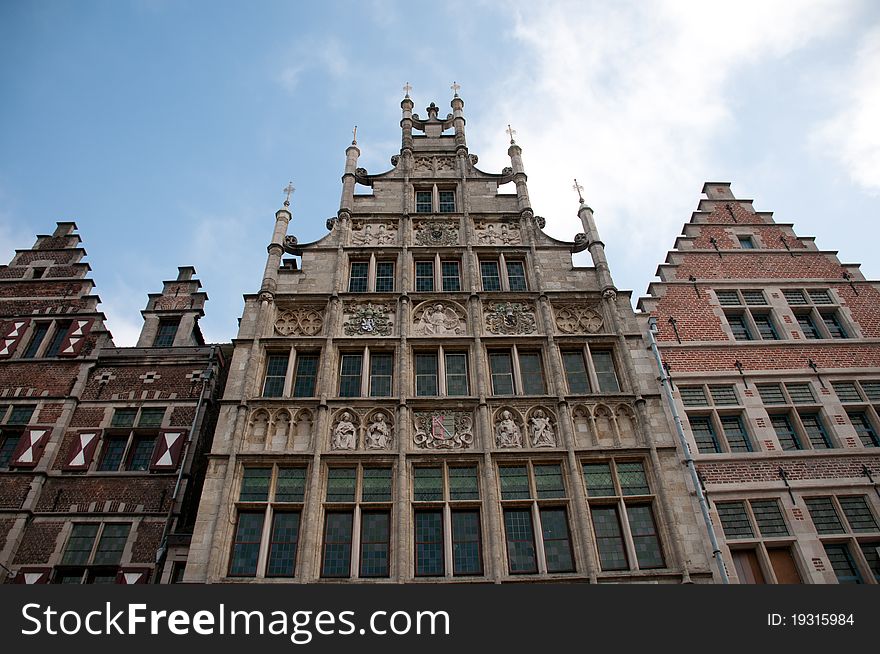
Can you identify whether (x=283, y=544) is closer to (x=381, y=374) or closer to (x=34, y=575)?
(x=381, y=374)

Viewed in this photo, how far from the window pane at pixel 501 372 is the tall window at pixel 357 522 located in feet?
10.4

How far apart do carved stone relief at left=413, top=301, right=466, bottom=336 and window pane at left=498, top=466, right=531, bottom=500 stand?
147 inches

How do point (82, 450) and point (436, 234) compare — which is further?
point (436, 234)

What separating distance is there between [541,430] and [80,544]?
33.4 feet

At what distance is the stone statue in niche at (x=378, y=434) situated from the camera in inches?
514

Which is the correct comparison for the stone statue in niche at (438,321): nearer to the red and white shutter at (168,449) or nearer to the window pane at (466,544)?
the window pane at (466,544)

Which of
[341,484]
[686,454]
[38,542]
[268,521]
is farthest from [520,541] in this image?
[38,542]

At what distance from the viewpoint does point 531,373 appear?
1450cm

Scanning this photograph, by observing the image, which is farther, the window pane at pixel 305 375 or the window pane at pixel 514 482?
the window pane at pixel 305 375

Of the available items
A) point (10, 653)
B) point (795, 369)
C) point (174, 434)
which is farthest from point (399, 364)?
point (795, 369)

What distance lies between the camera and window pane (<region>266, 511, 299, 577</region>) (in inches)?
456

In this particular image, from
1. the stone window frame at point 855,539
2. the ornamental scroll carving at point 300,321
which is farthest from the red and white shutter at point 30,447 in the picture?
the stone window frame at point 855,539

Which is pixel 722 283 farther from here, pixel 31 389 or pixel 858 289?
pixel 31 389

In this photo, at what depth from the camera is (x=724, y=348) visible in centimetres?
A: 1488
